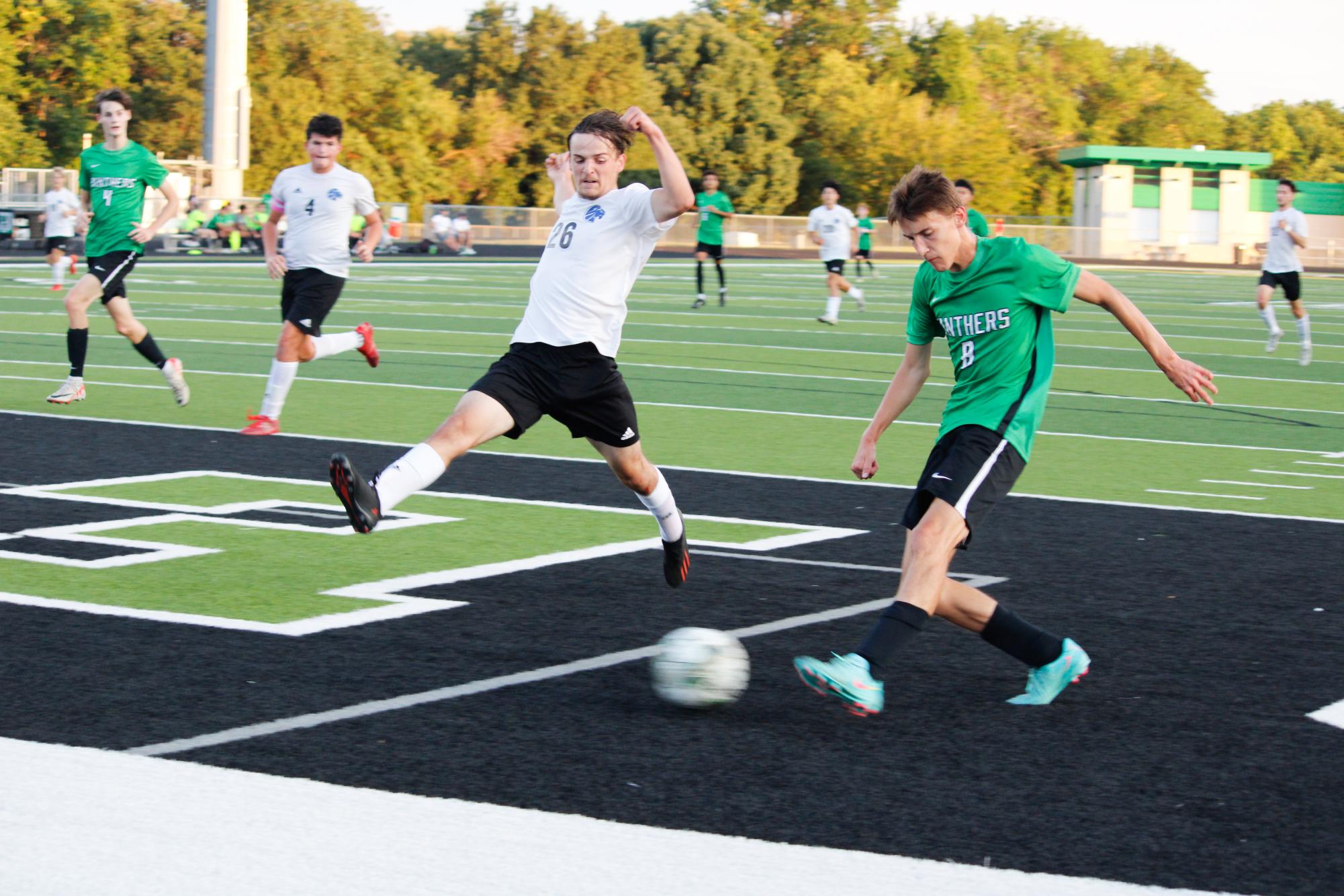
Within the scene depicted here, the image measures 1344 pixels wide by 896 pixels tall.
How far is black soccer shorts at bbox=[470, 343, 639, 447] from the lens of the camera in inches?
263

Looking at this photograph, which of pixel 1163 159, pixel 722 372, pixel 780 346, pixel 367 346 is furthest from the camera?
pixel 1163 159

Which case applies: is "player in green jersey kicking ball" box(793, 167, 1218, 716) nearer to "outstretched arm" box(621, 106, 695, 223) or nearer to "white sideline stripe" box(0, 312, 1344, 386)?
"outstretched arm" box(621, 106, 695, 223)

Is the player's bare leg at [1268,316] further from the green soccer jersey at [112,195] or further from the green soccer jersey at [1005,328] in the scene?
the green soccer jersey at [1005,328]

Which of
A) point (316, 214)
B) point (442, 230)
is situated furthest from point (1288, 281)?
point (442, 230)

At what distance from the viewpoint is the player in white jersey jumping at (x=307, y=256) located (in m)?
11.8

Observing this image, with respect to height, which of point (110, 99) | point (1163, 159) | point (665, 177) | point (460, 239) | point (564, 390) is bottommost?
point (564, 390)

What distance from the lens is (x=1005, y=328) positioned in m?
5.52

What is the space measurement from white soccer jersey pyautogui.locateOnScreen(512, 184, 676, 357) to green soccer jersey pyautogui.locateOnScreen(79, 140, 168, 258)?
6375 millimetres

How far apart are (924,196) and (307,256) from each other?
730 cm

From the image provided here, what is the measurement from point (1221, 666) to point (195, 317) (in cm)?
1869

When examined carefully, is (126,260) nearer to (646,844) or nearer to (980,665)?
(980,665)

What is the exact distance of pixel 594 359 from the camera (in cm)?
691

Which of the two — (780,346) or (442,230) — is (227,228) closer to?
(442,230)

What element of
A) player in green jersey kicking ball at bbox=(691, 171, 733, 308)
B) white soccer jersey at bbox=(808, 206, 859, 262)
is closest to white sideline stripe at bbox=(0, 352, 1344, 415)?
white soccer jersey at bbox=(808, 206, 859, 262)
